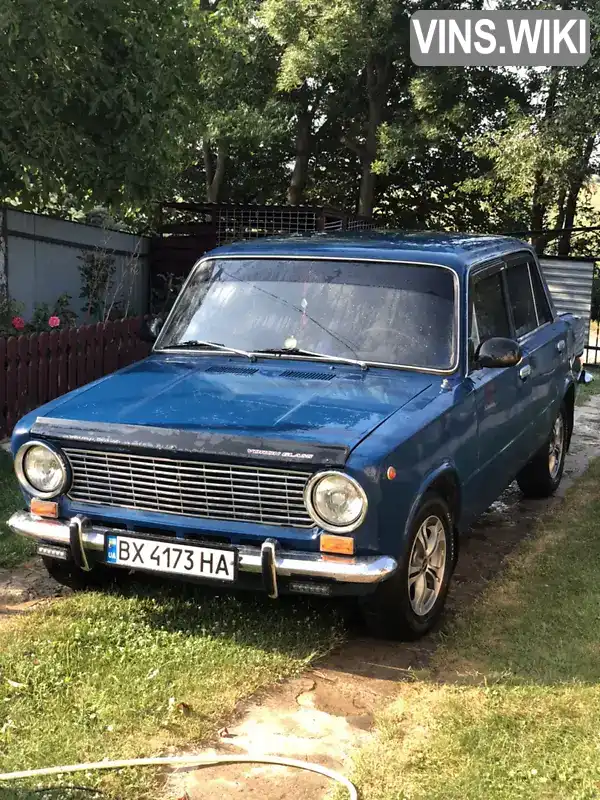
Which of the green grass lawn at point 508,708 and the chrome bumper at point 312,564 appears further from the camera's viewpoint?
the chrome bumper at point 312,564

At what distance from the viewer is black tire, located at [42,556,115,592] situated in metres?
4.82

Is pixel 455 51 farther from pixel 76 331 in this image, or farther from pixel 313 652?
pixel 313 652

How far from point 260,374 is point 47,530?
1.31m

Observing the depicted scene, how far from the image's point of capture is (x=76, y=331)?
9.76 meters

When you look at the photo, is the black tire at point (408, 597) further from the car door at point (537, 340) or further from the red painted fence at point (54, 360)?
the red painted fence at point (54, 360)

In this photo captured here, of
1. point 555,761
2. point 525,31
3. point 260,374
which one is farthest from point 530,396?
point 525,31

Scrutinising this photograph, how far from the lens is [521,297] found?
6.34 m

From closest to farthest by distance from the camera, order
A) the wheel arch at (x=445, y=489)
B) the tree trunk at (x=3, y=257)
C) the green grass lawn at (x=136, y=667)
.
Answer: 1. the green grass lawn at (x=136, y=667)
2. the wheel arch at (x=445, y=489)
3. the tree trunk at (x=3, y=257)

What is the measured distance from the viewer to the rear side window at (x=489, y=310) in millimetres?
5172

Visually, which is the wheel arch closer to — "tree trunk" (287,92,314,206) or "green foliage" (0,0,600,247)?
"green foliage" (0,0,600,247)

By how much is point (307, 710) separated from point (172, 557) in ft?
2.92

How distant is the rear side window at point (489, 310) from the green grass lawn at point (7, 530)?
2964 millimetres
